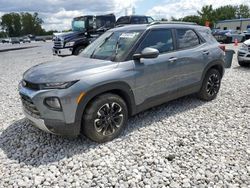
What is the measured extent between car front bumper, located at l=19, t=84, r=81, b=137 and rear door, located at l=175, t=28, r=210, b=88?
2190 millimetres

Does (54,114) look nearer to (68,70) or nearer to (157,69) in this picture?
(68,70)

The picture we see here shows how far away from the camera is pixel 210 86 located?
520cm

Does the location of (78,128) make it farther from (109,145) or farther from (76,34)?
(76,34)

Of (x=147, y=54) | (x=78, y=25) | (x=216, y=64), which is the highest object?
(x=78, y=25)

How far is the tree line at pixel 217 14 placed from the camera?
244ft

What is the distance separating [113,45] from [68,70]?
1.10 m

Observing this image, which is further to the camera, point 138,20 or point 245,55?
point 138,20

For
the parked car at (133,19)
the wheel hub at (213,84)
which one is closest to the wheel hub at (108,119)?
the wheel hub at (213,84)

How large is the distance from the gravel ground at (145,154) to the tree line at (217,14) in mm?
71140

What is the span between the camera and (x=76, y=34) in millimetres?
12883

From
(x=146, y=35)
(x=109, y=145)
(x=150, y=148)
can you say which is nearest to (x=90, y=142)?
(x=109, y=145)

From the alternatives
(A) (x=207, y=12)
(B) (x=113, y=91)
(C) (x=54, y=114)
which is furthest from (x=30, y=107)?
(A) (x=207, y=12)

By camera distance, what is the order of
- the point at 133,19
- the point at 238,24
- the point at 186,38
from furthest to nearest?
the point at 238,24 < the point at 133,19 < the point at 186,38

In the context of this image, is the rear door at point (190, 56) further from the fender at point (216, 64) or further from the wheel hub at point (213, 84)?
the wheel hub at point (213, 84)
